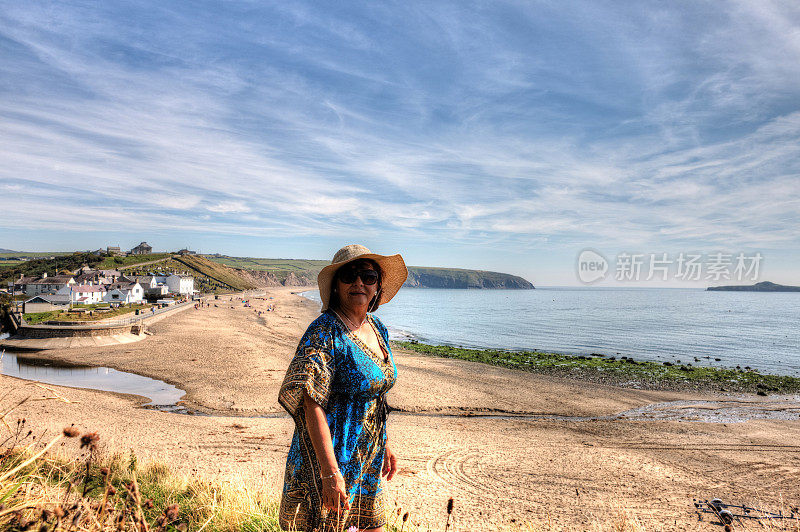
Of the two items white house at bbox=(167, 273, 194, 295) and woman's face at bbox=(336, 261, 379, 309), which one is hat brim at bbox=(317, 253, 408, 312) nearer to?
woman's face at bbox=(336, 261, 379, 309)

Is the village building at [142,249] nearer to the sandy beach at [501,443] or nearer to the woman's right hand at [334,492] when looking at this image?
the sandy beach at [501,443]

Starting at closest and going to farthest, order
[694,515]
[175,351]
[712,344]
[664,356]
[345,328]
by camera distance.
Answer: [345,328] → [694,515] → [175,351] → [664,356] → [712,344]

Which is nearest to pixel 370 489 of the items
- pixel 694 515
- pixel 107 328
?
pixel 694 515

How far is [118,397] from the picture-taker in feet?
58.3

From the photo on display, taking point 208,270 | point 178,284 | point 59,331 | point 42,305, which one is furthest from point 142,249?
point 59,331

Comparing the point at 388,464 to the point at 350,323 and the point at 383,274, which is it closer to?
the point at 350,323

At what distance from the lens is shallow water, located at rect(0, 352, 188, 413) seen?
60.3ft

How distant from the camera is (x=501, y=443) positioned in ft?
44.4

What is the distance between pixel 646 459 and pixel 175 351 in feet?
87.5

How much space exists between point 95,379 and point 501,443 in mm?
19373

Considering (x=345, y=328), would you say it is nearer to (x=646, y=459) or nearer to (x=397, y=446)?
(x=397, y=446)

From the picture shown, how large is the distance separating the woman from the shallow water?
16154 mm

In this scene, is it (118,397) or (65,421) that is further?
(118,397)

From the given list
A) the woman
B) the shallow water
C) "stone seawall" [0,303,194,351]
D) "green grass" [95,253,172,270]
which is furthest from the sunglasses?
"green grass" [95,253,172,270]
